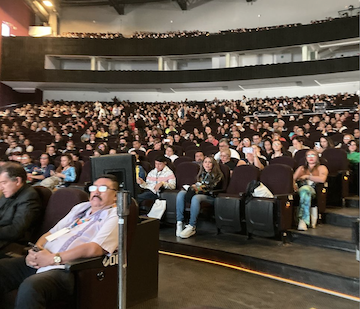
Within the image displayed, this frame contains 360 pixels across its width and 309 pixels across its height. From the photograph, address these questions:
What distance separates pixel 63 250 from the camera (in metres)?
2.05

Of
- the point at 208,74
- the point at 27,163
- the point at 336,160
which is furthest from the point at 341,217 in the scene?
the point at 208,74

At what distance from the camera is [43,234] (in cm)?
239

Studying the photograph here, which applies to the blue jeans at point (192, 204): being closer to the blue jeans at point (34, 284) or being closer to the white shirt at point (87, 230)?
the white shirt at point (87, 230)

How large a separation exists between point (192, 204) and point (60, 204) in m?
1.90

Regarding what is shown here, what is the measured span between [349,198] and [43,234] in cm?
369

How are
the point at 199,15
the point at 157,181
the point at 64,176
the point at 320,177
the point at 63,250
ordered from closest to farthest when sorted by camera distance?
the point at 63,250
the point at 320,177
the point at 157,181
the point at 64,176
the point at 199,15

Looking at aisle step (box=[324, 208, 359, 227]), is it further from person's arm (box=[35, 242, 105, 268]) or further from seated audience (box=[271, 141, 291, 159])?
person's arm (box=[35, 242, 105, 268])

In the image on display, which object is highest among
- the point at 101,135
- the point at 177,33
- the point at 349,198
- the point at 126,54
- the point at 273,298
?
the point at 177,33

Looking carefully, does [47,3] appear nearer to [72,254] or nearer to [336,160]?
[336,160]

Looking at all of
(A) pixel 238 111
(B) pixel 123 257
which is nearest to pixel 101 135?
(A) pixel 238 111

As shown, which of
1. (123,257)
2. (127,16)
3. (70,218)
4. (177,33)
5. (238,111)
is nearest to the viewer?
(123,257)

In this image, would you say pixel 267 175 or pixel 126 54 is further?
pixel 126 54

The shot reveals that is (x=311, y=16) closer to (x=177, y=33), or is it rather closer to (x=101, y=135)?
(x=177, y=33)

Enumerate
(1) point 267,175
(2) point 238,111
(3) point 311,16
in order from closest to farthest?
(1) point 267,175 → (2) point 238,111 → (3) point 311,16
